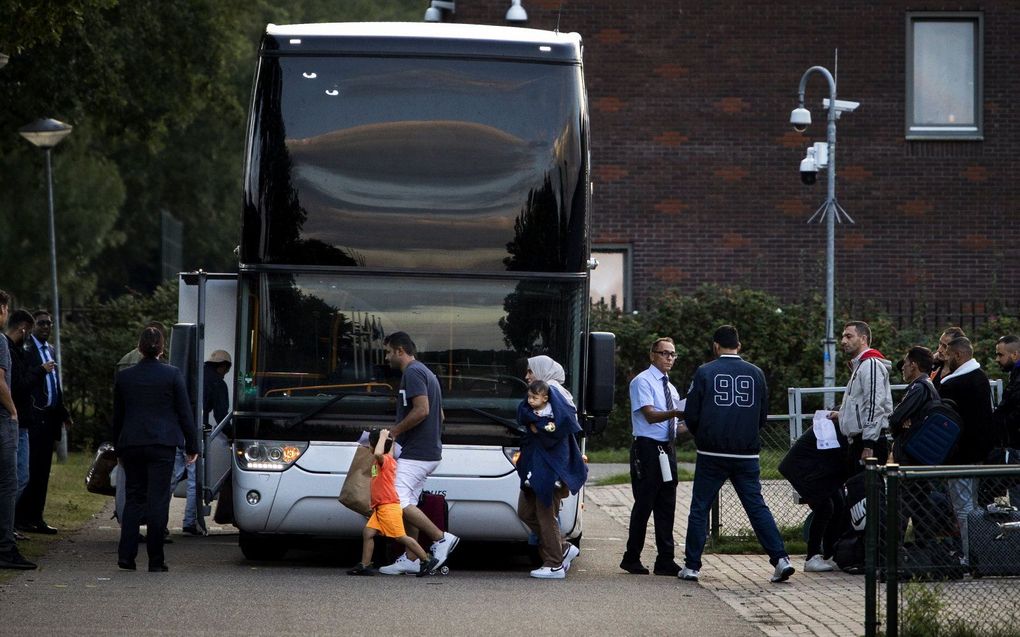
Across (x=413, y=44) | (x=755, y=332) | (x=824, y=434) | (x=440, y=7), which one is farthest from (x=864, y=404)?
(x=440, y=7)

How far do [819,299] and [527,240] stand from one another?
488 inches

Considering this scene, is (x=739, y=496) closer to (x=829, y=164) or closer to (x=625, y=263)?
(x=829, y=164)

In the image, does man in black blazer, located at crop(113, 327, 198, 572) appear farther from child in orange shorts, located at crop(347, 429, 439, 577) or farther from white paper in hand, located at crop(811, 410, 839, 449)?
white paper in hand, located at crop(811, 410, 839, 449)

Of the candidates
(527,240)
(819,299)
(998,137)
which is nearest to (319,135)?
(527,240)

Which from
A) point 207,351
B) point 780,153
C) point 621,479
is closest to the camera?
point 207,351

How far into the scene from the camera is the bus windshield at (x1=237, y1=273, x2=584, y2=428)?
440 inches

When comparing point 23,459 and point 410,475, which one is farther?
point 23,459

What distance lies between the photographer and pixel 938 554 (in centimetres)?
835

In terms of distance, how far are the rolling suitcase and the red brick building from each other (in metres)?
16.2

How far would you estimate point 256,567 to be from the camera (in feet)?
38.5

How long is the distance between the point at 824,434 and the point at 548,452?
7.06ft

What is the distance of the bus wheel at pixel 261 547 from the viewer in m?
11.8

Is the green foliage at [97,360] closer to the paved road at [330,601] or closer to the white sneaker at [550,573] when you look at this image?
the paved road at [330,601]

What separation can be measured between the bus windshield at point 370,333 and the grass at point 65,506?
7.17 feet
